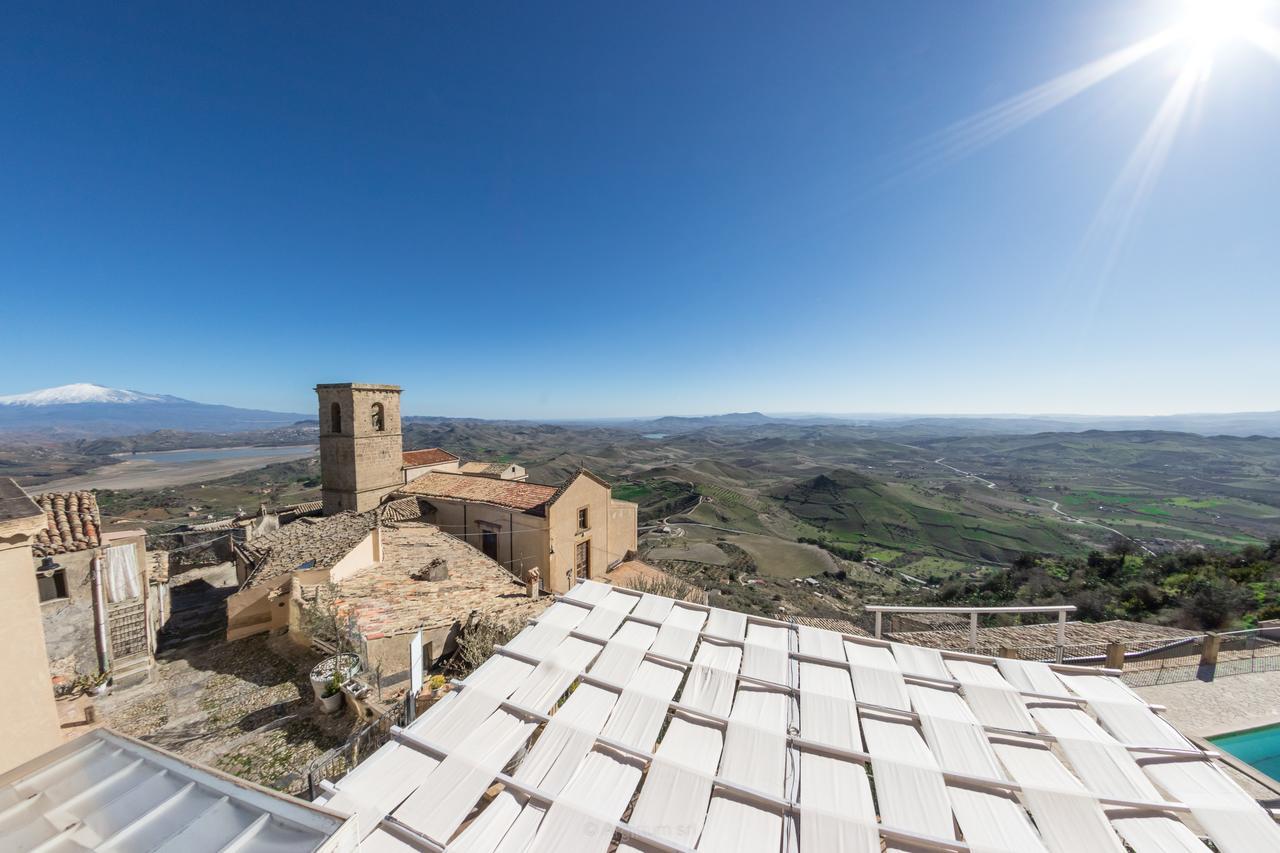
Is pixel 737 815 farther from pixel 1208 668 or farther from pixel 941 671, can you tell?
pixel 1208 668

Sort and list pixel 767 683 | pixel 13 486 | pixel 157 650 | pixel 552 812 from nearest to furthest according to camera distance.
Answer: pixel 552 812, pixel 767 683, pixel 13 486, pixel 157 650

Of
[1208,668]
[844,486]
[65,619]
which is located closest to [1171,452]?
[844,486]

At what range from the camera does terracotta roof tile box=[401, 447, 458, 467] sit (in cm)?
2339

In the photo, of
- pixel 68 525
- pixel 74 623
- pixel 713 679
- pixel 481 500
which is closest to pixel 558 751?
pixel 713 679

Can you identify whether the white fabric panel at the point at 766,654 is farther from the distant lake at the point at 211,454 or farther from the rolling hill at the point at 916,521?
the distant lake at the point at 211,454

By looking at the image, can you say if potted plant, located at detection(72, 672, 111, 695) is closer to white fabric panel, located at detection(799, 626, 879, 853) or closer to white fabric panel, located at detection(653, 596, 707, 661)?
white fabric panel, located at detection(653, 596, 707, 661)

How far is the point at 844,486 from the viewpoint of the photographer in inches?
3765

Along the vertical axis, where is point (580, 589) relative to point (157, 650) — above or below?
above

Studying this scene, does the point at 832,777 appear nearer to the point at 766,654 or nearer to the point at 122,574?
the point at 766,654

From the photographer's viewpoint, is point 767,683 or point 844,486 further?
point 844,486

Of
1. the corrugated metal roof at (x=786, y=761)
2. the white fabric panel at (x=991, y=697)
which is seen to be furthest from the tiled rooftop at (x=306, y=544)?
the white fabric panel at (x=991, y=697)

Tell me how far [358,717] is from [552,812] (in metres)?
6.53

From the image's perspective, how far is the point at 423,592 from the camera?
12031mm

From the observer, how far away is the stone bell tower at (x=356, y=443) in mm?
19625
